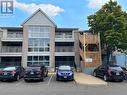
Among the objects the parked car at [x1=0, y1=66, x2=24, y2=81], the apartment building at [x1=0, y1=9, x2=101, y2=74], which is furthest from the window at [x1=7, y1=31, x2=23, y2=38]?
the parked car at [x1=0, y1=66, x2=24, y2=81]

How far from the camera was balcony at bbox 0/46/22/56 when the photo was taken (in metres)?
48.4

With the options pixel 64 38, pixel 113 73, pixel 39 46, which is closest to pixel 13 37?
pixel 39 46

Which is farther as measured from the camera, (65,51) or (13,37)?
(13,37)

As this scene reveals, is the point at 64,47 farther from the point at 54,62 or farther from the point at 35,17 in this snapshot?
the point at 35,17

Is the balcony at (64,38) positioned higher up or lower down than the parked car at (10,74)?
higher up

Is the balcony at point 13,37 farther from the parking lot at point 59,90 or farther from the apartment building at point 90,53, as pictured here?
the parking lot at point 59,90

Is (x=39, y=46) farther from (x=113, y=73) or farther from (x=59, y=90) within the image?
(x=59, y=90)

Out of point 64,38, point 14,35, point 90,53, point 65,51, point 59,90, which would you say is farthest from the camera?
point 14,35

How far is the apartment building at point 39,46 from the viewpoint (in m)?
48.4

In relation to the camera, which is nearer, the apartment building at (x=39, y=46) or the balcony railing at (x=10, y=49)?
the apartment building at (x=39, y=46)

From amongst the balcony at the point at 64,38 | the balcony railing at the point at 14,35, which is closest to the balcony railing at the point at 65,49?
the balcony at the point at 64,38

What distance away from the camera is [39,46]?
48.6 m

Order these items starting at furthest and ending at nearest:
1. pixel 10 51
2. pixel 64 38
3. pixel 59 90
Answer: pixel 64 38, pixel 10 51, pixel 59 90

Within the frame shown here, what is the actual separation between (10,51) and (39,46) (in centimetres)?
509
